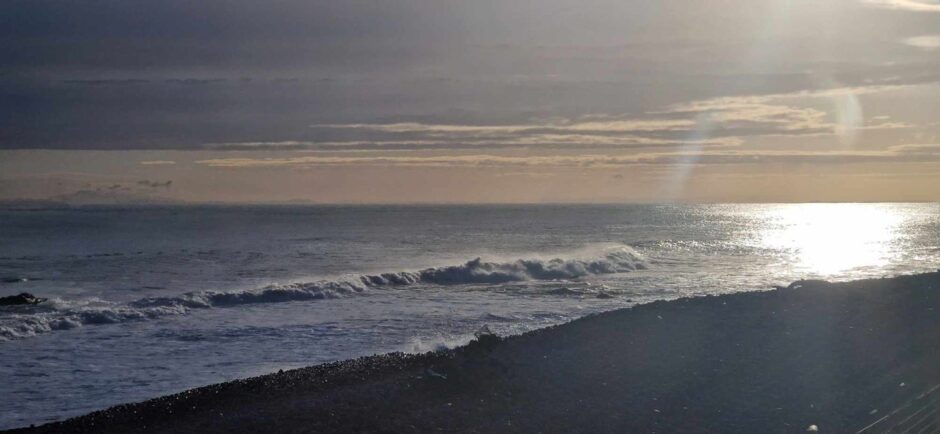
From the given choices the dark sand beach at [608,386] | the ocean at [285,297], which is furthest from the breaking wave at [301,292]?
the dark sand beach at [608,386]

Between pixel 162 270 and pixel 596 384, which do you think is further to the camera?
pixel 162 270

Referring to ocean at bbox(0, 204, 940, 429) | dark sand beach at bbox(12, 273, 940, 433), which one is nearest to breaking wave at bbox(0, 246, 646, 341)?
ocean at bbox(0, 204, 940, 429)

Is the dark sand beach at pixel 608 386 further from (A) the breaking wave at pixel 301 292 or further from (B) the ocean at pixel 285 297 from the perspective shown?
(A) the breaking wave at pixel 301 292

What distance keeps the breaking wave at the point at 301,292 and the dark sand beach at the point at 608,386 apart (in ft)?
36.0

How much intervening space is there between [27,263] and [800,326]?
136 ft

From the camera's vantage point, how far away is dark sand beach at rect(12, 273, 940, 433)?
10.9m

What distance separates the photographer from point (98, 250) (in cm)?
5450

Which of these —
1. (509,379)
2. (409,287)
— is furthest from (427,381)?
(409,287)

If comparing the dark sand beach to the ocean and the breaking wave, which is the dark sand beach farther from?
the breaking wave

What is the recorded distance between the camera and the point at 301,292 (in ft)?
96.1

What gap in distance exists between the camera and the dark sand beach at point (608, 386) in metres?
10.9

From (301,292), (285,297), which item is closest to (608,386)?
(285,297)

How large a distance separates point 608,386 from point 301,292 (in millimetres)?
18361

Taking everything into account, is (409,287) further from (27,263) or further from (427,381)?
(27,263)
